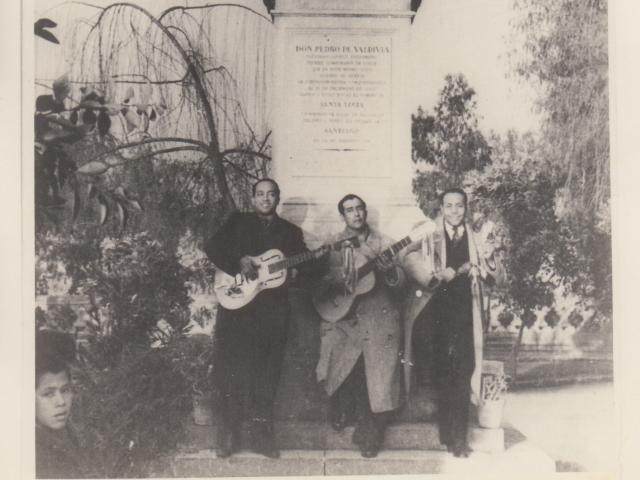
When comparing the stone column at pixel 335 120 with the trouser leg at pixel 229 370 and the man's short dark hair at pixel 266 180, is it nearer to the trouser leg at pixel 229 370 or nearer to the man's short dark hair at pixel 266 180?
the man's short dark hair at pixel 266 180

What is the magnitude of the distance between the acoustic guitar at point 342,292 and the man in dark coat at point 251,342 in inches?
3.6

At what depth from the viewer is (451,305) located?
2346 millimetres

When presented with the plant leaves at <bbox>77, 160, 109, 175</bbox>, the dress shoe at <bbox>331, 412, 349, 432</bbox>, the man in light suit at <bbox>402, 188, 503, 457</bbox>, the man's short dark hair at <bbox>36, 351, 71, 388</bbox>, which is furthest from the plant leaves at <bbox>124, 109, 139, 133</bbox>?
the dress shoe at <bbox>331, 412, 349, 432</bbox>

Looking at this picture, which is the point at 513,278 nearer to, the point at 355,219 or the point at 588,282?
the point at 588,282

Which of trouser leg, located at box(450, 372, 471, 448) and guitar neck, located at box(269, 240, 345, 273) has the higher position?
guitar neck, located at box(269, 240, 345, 273)

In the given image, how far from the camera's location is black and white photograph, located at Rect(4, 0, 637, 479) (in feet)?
7.48

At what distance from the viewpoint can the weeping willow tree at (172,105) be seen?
7.55ft

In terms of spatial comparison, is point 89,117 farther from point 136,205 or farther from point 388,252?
point 388,252

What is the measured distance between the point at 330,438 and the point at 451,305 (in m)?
0.47

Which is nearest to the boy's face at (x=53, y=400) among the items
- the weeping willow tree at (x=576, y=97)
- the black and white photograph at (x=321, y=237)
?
the black and white photograph at (x=321, y=237)

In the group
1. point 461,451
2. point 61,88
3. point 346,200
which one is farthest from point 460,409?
point 61,88

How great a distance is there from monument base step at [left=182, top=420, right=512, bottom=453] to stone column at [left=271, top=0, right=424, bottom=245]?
0.48 meters

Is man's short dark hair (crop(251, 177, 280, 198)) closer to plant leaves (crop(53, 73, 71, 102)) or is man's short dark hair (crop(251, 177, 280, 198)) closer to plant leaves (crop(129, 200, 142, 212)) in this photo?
plant leaves (crop(129, 200, 142, 212))

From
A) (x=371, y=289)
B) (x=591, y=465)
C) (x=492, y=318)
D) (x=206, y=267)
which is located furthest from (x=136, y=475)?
(x=591, y=465)
